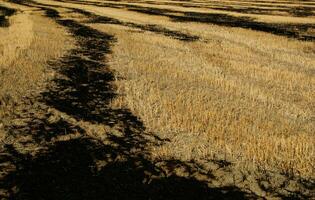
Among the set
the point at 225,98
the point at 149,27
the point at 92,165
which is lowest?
the point at 92,165

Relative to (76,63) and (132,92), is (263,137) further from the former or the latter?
(76,63)

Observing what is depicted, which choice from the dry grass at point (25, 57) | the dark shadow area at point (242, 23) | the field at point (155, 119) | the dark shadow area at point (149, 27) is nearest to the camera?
the field at point (155, 119)

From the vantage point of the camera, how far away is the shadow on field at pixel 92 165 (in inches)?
262

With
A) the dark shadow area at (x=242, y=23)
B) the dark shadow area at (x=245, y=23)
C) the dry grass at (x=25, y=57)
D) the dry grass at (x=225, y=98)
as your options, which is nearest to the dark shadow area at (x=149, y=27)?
the dark shadow area at (x=242, y=23)

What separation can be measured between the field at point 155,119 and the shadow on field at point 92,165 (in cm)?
2

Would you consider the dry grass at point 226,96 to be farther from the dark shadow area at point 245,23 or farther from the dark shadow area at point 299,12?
the dark shadow area at point 299,12

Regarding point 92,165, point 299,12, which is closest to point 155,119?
point 92,165

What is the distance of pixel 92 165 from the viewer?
7.50 metres

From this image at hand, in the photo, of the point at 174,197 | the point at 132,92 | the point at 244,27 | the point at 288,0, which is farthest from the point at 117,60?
the point at 288,0

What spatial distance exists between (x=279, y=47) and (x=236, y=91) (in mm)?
7965

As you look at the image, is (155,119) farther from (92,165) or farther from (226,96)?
(226,96)

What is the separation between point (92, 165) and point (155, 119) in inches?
106

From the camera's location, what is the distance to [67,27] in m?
24.1

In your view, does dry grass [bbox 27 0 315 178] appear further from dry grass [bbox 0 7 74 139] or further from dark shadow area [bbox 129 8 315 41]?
dark shadow area [bbox 129 8 315 41]
